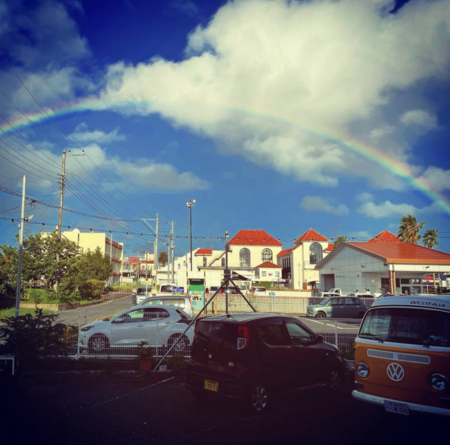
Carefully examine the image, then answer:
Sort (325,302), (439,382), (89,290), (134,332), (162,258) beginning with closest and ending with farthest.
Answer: (439,382) < (134,332) < (325,302) < (89,290) < (162,258)

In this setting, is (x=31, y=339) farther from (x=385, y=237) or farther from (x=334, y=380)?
(x=385, y=237)

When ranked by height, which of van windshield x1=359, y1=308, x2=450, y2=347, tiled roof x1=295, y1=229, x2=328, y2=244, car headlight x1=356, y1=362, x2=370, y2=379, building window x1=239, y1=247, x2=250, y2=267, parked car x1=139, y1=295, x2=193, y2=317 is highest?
tiled roof x1=295, y1=229, x2=328, y2=244


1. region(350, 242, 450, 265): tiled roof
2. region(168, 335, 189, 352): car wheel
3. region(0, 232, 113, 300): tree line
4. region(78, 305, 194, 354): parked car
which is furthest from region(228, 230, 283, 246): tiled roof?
region(168, 335, 189, 352): car wheel

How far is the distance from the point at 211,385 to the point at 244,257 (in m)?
82.5

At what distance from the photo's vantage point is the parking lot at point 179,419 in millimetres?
6098

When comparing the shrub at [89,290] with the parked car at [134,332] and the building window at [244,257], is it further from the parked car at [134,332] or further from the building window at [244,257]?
the building window at [244,257]

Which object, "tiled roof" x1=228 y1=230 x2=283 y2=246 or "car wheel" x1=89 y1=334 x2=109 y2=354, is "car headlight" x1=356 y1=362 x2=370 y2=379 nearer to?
"car wheel" x1=89 y1=334 x2=109 y2=354

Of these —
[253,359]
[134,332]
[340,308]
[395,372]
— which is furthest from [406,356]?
[340,308]

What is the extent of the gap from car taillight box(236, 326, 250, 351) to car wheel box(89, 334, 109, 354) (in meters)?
6.40

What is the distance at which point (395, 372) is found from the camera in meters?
6.37

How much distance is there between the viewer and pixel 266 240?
298 feet

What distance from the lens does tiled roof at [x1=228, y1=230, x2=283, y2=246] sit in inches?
→ 3504

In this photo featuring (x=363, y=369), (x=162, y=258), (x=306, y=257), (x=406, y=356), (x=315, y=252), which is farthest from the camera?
(x=162, y=258)

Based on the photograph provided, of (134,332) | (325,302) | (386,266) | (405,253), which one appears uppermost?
(405,253)
